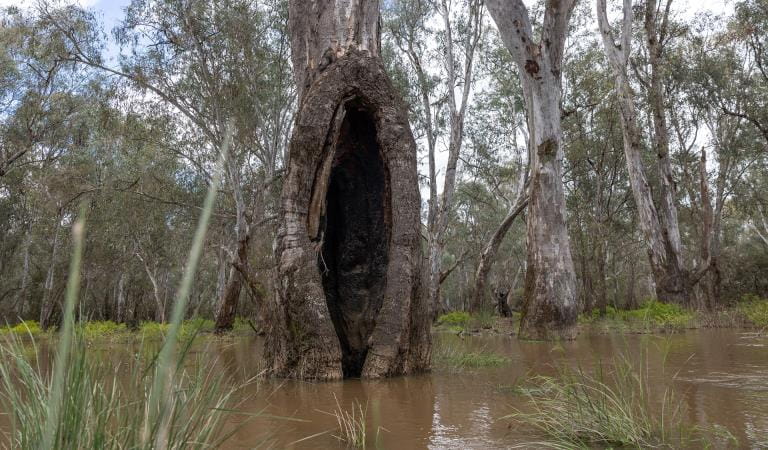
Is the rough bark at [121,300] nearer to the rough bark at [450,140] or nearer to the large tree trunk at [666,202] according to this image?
the rough bark at [450,140]

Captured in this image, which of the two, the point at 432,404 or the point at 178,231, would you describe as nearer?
the point at 432,404

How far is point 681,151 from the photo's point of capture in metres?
23.2

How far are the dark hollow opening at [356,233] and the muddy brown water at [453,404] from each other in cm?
99

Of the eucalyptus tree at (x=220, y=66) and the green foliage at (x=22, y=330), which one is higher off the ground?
the eucalyptus tree at (x=220, y=66)

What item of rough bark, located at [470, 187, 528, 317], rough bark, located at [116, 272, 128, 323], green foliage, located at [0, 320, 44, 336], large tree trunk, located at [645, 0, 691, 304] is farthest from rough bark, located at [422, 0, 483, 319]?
rough bark, located at [116, 272, 128, 323]

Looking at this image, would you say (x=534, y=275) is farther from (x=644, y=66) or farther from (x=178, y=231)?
(x=178, y=231)

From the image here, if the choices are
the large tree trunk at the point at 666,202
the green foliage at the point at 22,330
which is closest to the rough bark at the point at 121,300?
the green foliage at the point at 22,330

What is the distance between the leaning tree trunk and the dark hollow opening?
0.01 m

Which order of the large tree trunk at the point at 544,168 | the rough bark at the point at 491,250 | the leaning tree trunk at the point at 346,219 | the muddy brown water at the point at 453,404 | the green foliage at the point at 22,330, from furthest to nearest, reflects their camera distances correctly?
the rough bark at the point at 491,250, the large tree trunk at the point at 544,168, the leaning tree trunk at the point at 346,219, the muddy brown water at the point at 453,404, the green foliage at the point at 22,330

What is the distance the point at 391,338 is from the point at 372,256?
1230 millimetres

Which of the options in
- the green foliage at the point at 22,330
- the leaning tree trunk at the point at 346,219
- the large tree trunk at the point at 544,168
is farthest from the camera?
the large tree trunk at the point at 544,168

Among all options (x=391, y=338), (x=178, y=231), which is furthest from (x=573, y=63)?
(x=391, y=338)

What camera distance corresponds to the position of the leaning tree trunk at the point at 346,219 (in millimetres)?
4934

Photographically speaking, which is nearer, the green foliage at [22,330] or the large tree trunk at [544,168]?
the green foliage at [22,330]
